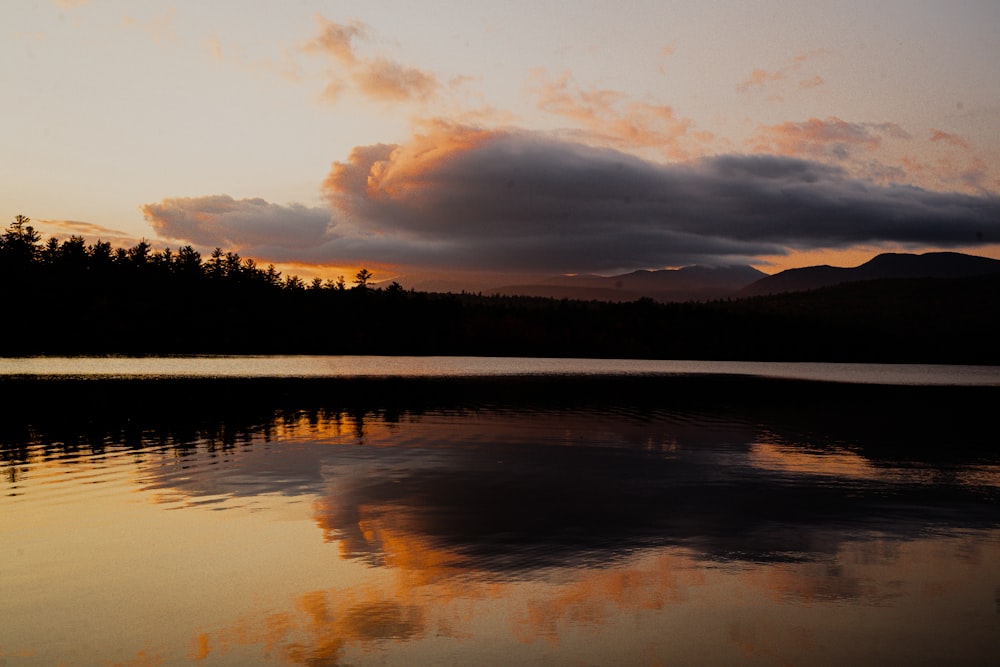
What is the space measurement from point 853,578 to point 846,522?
5803mm

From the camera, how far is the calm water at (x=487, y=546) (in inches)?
466

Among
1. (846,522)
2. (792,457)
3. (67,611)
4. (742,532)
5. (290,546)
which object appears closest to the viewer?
(67,611)

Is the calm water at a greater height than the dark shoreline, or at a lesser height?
greater

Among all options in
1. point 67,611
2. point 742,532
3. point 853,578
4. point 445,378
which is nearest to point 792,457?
point 742,532

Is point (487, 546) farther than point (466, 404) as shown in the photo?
No

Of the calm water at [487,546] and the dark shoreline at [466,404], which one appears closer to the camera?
the calm water at [487,546]

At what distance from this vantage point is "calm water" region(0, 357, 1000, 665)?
11844 millimetres

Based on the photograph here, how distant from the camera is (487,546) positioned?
17281mm

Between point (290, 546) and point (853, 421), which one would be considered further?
point (853, 421)

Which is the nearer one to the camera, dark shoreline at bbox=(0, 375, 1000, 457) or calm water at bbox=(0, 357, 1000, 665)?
calm water at bbox=(0, 357, 1000, 665)

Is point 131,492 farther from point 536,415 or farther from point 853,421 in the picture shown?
point 853,421

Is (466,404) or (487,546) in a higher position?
(487,546)

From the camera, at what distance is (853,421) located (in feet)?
167

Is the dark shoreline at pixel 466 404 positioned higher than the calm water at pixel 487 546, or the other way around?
the calm water at pixel 487 546
